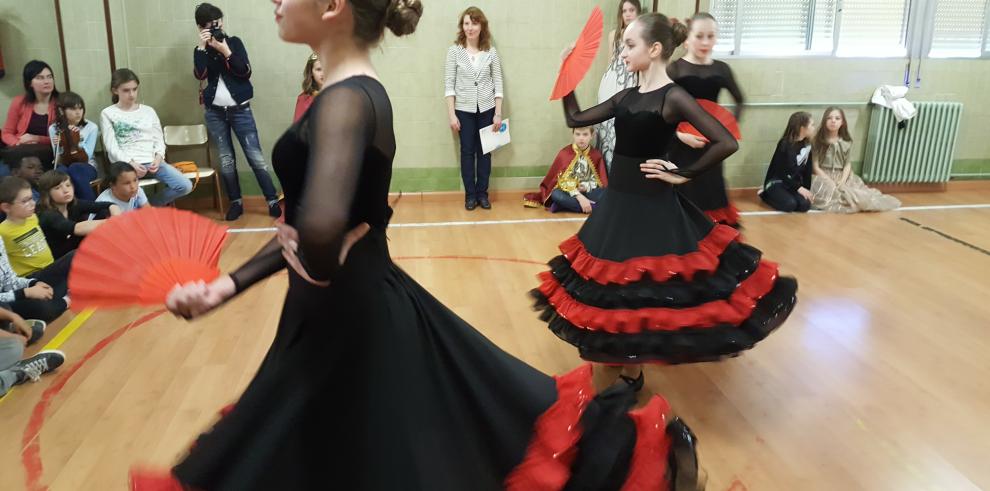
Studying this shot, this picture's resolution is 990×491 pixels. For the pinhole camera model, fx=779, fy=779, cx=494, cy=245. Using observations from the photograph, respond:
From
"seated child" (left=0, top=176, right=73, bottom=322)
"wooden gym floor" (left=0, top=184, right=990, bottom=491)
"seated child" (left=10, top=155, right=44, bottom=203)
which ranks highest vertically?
"seated child" (left=10, top=155, right=44, bottom=203)

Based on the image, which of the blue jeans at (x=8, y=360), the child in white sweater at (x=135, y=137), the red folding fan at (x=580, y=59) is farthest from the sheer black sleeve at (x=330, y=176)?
the child in white sweater at (x=135, y=137)

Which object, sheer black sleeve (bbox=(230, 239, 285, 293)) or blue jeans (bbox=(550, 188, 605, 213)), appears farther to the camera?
blue jeans (bbox=(550, 188, 605, 213))

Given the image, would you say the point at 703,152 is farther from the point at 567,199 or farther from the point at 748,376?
the point at 567,199

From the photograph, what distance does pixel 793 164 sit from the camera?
728cm

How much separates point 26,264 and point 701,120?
3.66 metres

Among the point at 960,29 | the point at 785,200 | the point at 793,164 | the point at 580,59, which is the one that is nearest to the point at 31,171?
the point at 580,59

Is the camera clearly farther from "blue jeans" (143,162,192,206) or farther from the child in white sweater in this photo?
"blue jeans" (143,162,192,206)

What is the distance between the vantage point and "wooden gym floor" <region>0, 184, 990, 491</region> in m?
2.94

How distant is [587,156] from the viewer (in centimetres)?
721

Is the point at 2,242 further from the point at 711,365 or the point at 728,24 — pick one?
the point at 728,24

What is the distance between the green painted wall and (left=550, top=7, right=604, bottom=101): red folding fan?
323 centimetres

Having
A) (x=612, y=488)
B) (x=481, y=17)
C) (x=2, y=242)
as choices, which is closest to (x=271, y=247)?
(x=612, y=488)

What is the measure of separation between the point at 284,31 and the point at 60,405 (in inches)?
101

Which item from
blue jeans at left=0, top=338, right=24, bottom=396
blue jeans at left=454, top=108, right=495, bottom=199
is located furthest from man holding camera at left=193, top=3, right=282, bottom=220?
blue jeans at left=0, top=338, right=24, bottom=396
